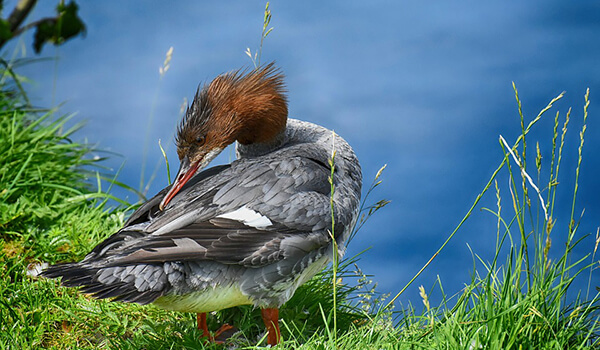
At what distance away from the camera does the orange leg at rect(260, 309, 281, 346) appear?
155 inches

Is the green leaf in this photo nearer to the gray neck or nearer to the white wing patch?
the gray neck

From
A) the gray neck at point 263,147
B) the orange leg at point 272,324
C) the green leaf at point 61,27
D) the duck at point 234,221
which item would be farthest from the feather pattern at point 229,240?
the green leaf at point 61,27

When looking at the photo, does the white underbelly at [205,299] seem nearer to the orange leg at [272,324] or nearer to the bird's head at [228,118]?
the orange leg at [272,324]

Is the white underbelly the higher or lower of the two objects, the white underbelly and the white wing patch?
the lower

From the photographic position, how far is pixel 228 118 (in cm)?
428

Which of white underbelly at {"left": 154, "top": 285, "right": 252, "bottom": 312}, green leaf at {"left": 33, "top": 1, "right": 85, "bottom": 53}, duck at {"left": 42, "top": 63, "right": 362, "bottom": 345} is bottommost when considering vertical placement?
white underbelly at {"left": 154, "top": 285, "right": 252, "bottom": 312}

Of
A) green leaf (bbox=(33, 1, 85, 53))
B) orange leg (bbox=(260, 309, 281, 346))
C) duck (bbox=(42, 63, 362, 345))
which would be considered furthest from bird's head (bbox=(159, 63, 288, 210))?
green leaf (bbox=(33, 1, 85, 53))

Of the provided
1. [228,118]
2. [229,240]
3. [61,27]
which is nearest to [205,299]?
[229,240]

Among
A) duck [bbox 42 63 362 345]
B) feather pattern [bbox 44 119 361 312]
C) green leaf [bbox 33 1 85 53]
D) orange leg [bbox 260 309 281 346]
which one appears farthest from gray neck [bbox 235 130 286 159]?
green leaf [bbox 33 1 85 53]

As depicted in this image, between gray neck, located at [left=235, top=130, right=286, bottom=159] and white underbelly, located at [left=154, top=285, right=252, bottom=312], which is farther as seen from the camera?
gray neck, located at [left=235, top=130, right=286, bottom=159]

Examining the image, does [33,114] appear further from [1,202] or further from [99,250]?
[99,250]

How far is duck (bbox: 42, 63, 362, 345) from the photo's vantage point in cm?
346

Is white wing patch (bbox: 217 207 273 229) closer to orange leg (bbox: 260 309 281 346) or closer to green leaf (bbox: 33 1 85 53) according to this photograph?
orange leg (bbox: 260 309 281 346)

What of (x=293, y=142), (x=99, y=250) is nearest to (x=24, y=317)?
(x=99, y=250)
